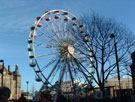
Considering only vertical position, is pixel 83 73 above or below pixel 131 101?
above

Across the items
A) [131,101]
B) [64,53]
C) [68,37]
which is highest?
[68,37]

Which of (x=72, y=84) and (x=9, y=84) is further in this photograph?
(x=9, y=84)

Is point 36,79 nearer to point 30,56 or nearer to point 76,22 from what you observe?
point 30,56

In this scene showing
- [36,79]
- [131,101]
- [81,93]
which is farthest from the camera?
[81,93]

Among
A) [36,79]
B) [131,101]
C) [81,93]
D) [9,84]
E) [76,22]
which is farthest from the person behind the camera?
[9,84]

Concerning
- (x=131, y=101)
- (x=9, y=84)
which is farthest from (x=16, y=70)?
(x=131, y=101)

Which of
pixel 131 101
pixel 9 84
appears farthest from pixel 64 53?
pixel 9 84

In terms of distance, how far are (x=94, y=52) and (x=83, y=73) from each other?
3.33m

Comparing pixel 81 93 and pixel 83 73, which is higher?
pixel 83 73

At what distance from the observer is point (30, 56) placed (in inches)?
1073

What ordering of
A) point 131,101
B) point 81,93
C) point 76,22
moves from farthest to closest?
1. point 76,22
2. point 81,93
3. point 131,101

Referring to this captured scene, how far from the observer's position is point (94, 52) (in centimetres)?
2980

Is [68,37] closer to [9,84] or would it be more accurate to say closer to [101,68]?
[101,68]

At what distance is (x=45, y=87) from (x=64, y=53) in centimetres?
489
